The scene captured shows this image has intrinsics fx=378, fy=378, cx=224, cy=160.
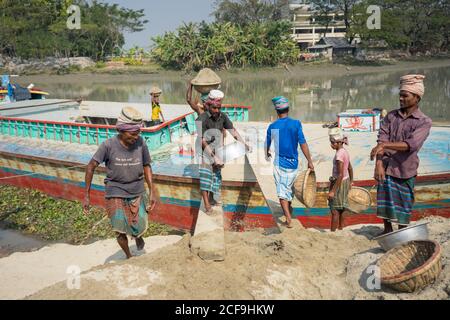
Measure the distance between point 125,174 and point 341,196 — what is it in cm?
255

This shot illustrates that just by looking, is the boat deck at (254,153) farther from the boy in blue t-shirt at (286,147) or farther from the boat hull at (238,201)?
the boy in blue t-shirt at (286,147)

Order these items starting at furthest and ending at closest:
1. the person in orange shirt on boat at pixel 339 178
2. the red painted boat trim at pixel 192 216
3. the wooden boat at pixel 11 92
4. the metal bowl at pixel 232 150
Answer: the wooden boat at pixel 11 92 → the red painted boat trim at pixel 192 216 → the metal bowl at pixel 232 150 → the person in orange shirt on boat at pixel 339 178

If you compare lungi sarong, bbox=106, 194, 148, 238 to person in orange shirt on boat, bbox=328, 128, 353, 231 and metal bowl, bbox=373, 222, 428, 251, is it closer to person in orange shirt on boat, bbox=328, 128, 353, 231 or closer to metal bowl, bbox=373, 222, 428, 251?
person in orange shirt on boat, bbox=328, 128, 353, 231

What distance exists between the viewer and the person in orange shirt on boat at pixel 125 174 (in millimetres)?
3672

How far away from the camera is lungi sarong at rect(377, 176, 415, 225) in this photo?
3695 millimetres

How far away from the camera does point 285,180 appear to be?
4625 mm

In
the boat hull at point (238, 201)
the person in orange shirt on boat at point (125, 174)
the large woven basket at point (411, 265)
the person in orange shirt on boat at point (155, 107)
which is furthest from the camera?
the person in orange shirt on boat at point (155, 107)

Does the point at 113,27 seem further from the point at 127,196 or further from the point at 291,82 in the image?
the point at 127,196

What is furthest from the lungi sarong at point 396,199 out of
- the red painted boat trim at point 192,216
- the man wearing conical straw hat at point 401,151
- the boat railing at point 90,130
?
the boat railing at point 90,130

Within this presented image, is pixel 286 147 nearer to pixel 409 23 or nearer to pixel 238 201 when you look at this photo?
pixel 238 201

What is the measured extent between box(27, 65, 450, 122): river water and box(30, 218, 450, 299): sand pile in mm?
12000

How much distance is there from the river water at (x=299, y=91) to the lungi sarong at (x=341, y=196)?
35.8 feet


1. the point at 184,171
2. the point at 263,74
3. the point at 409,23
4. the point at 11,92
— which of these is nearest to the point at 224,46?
the point at 263,74

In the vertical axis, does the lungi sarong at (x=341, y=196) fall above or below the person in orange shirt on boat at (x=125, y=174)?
below
